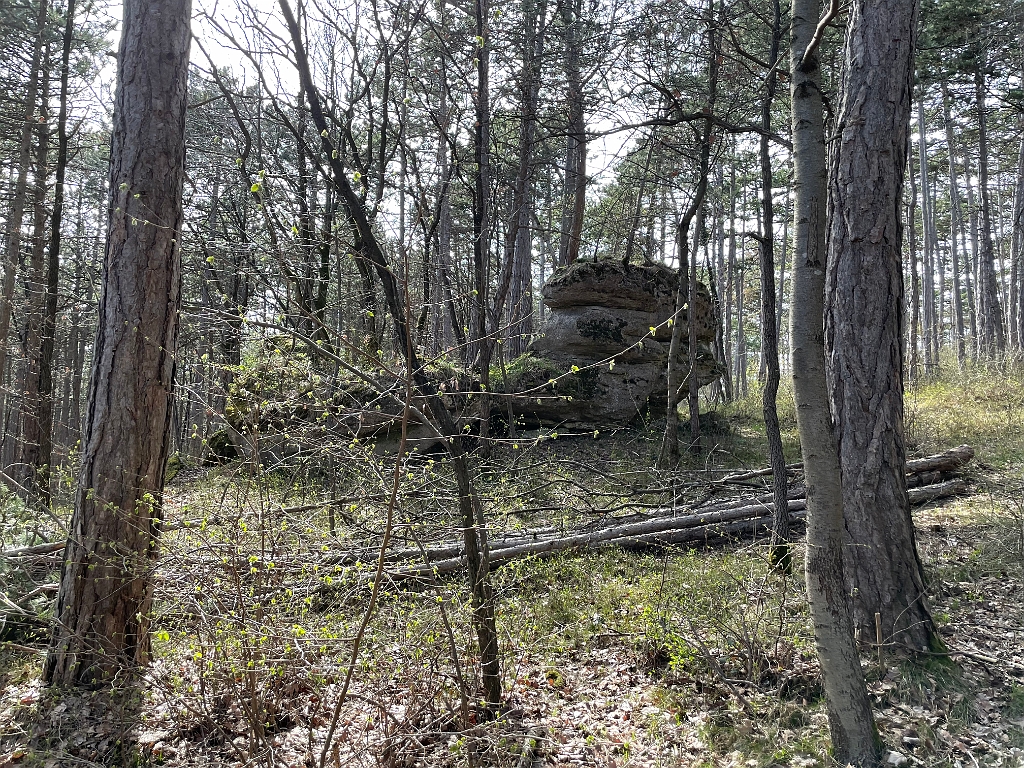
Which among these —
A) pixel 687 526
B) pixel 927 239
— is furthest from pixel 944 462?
pixel 927 239

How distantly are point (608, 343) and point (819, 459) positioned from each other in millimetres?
8917

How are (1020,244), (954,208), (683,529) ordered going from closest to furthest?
(683,529)
(1020,244)
(954,208)

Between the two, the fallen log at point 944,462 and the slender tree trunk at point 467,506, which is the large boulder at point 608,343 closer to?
the fallen log at point 944,462

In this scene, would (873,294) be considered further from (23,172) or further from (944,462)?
(23,172)

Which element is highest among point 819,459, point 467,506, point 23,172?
point 23,172

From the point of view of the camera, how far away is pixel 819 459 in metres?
2.71

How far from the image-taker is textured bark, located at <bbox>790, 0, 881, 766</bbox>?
2.66m

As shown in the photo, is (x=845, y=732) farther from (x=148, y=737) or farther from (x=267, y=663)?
(x=148, y=737)

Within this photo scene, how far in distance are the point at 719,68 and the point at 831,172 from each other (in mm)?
5646

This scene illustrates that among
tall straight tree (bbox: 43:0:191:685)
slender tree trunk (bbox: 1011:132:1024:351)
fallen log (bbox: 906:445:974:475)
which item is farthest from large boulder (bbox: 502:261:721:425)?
slender tree trunk (bbox: 1011:132:1024:351)

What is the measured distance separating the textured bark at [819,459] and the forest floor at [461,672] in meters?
0.38

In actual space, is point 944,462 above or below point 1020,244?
below

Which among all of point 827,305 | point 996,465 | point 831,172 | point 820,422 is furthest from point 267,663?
point 996,465

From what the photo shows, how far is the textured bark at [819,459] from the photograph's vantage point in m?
2.66
